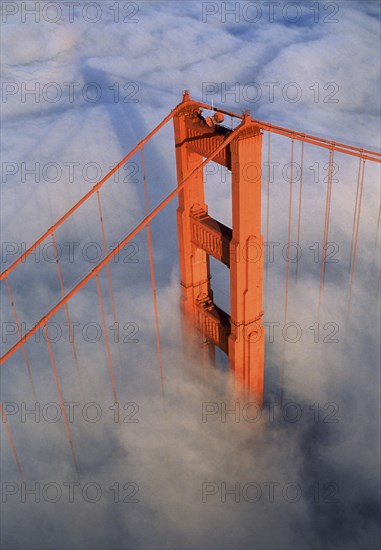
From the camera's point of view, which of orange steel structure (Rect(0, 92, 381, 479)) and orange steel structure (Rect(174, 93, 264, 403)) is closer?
orange steel structure (Rect(0, 92, 381, 479))

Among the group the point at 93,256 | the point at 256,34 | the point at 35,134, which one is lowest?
the point at 93,256

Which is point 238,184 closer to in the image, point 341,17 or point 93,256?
point 93,256

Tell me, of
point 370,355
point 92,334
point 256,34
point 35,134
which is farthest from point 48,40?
point 370,355

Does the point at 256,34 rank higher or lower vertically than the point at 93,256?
higher

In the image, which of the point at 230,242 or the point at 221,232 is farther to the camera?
the point at 221,232

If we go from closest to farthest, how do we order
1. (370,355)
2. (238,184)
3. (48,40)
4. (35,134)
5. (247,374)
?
(238,184), (247,374), (370,355), (35,134), (48,40)

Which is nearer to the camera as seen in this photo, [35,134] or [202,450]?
[202,450]

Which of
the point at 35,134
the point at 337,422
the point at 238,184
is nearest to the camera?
the point at 238,184

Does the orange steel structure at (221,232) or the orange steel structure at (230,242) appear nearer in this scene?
the orange steel structure at (221,232)
